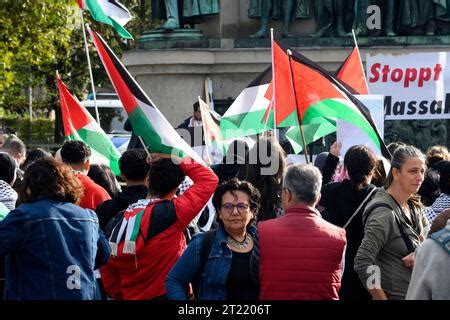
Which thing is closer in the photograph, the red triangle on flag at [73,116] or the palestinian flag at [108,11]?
the red triangle on flag at [73,116]

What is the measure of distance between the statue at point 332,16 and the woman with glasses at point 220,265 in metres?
9.16

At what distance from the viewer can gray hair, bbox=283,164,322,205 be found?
6.58 m

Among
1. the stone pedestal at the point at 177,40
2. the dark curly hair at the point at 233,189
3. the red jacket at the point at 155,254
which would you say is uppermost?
the stone pedestal at the point at 177,40

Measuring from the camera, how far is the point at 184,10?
15875 mm

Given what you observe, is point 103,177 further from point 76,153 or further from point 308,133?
point 308,133

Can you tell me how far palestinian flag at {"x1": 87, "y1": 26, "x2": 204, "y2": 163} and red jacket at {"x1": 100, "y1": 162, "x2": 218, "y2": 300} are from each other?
0.47 m

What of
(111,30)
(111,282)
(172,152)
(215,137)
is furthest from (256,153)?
(111,30)

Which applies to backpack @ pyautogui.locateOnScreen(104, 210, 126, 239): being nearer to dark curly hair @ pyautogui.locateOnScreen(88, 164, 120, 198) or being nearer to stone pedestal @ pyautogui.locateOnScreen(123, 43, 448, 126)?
dark curly hair @ pyautogui.locateOnScreen(88, 164, 120, 198)

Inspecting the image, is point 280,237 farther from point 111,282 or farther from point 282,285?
point 111,282

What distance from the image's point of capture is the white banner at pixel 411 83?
540 inches

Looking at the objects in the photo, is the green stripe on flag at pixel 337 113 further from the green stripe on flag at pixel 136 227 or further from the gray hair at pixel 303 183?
the gray hair at pixel 303 183

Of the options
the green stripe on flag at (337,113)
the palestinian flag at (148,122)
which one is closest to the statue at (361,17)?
the green stripe on flag at (337,113)

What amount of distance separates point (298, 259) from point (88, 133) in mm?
4728

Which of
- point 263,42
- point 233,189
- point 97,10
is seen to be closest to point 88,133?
point 97,10
